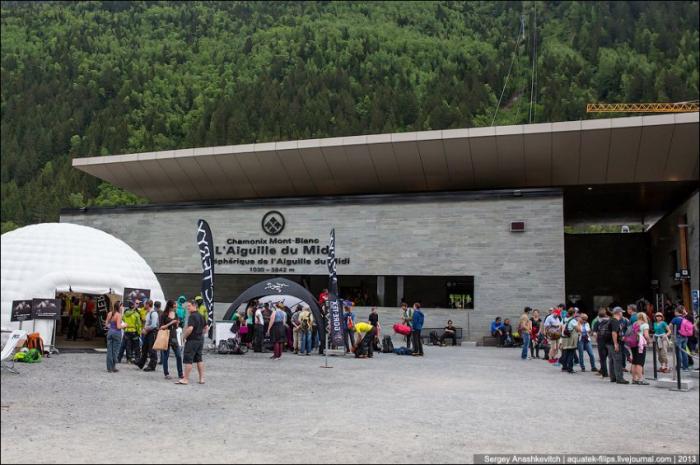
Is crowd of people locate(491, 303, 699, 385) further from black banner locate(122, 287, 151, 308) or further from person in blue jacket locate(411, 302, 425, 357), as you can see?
black banner locate(122, 287, 151, 308)

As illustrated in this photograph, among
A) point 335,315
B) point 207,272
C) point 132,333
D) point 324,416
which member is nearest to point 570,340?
point 335,315

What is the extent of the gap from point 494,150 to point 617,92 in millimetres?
66229

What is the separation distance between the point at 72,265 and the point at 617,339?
44.7ft

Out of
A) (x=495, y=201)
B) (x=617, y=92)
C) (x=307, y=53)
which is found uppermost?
(x=307, y=53)

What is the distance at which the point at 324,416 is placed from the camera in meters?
7.96

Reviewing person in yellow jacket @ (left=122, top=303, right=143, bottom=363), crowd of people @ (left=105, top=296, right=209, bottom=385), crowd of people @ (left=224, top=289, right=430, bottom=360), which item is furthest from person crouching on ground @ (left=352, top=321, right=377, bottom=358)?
person in yellow jacket @ (left=122, top=303, right=143, bottom=363)

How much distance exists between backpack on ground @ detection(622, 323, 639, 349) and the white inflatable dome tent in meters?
12.9

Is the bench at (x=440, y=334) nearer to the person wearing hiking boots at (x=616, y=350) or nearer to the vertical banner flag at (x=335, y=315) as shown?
the vertical banner flag at (x=335, y=315)

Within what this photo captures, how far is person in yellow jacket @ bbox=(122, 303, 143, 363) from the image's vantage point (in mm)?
14000

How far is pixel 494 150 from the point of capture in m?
26.1

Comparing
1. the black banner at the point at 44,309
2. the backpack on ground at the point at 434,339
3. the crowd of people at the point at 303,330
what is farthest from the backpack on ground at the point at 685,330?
the black banner at the point at 44,309

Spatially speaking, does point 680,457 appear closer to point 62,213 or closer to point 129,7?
point 62,213

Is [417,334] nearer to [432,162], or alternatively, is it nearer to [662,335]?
[662,335]

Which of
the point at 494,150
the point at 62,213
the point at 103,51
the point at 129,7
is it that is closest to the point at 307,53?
the point at 103,51
